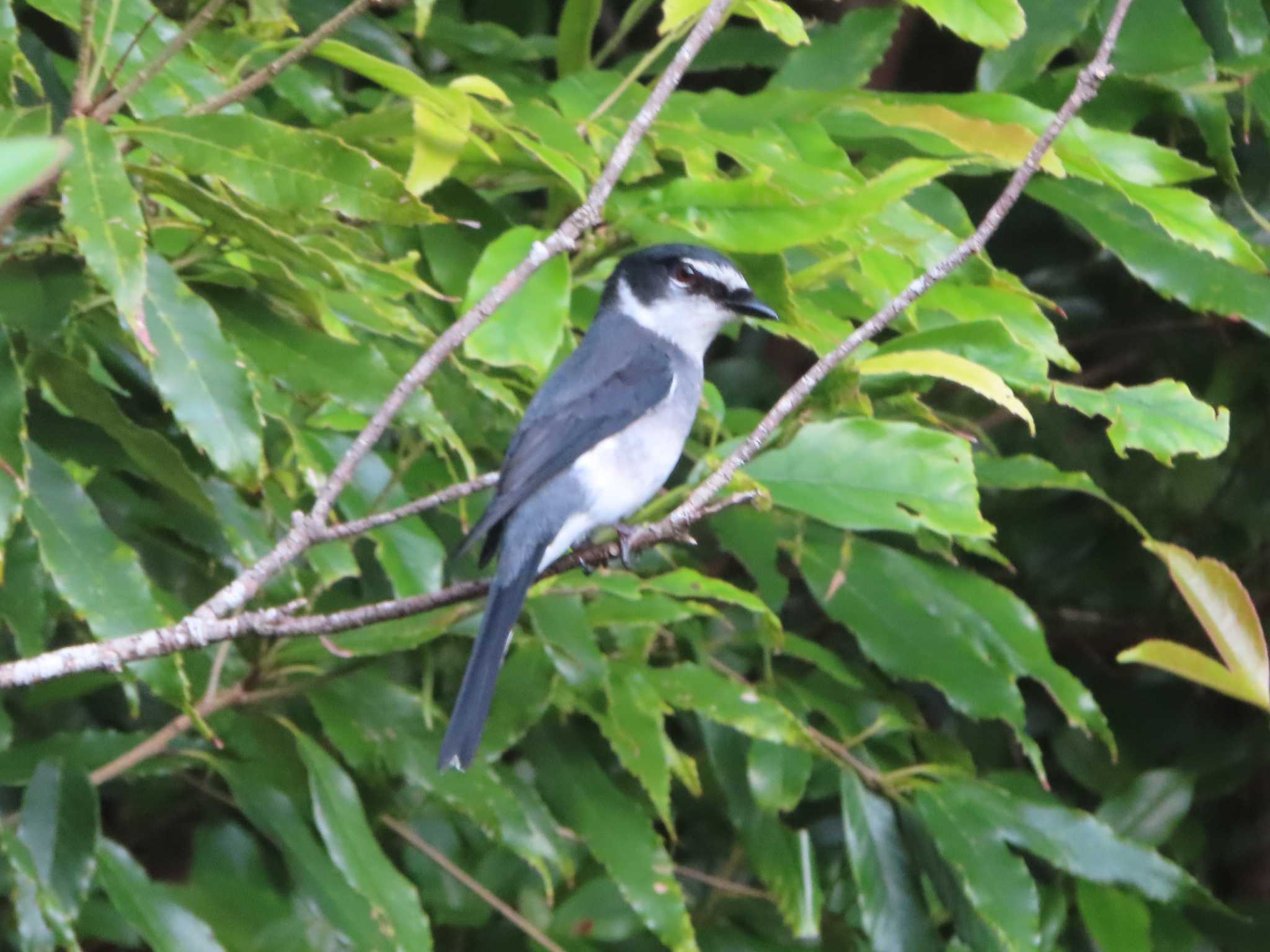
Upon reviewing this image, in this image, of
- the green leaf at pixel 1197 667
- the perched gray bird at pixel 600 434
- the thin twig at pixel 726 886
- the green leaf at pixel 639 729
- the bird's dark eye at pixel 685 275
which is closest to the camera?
the green leaf at pixel 1197 667

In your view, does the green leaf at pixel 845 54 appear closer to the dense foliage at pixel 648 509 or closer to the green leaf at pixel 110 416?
the dense foliage at pixel 648 509

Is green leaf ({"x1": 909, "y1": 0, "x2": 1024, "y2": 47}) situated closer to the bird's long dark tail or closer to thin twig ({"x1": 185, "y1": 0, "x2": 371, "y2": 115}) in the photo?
thin twig ({"x1": 185, "y1": 0, "x2": 371, "y2": 115})

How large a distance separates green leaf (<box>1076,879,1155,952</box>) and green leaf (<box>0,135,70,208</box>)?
8.35 feet

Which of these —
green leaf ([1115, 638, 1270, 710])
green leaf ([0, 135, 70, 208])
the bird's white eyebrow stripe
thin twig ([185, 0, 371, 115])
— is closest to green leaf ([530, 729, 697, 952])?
the bird's white eyebrow stripe

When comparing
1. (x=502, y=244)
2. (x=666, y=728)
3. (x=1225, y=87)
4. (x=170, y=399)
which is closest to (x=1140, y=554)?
(x=666, y=728)

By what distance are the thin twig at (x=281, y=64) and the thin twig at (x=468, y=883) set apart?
55.7 inches

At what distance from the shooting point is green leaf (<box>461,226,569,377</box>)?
188 centimetres

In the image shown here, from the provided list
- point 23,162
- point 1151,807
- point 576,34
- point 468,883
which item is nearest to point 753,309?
point 576,34

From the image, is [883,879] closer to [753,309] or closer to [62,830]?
[753,309]

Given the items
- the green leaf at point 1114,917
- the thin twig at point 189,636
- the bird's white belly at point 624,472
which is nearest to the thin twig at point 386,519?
the thin twig at point 189,636

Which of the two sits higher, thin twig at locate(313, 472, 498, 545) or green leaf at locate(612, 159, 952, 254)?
green leaf at locate(612, 159, 952, 254)

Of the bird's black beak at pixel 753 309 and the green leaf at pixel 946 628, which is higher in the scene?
the bird's black beak at pixel 753 309

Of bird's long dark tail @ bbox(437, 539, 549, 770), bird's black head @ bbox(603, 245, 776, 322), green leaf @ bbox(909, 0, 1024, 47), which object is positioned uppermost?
green leaf @ bbox(909, 0, 1024, 47)

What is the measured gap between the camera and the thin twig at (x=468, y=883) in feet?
8.59
